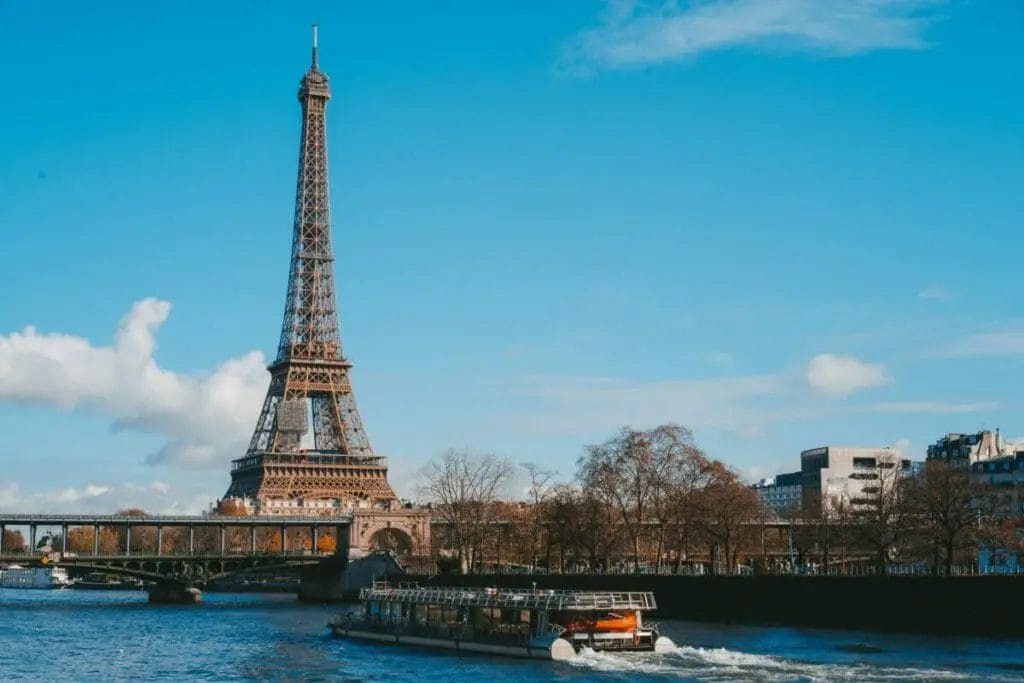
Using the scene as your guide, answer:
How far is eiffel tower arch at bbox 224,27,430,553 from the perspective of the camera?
176125mm

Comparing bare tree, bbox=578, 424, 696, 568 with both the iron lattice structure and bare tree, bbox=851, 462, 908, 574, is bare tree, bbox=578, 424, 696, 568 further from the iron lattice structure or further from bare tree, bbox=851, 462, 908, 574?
the iron lattice structure

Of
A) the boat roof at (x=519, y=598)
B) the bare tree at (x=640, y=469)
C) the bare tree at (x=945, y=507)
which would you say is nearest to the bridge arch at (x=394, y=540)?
the bare tree at (x=640, y=469)

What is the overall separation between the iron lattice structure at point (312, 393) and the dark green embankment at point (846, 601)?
74638 millimetres

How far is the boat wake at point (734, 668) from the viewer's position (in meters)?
53.9

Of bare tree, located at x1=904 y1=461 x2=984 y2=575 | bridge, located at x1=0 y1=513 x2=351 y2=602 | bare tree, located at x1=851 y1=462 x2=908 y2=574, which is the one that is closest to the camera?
Answer: bare tree, located at x1=904 y1=461 x2=984 y2=575

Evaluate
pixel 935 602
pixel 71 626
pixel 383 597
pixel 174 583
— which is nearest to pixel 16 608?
pixel 174 583

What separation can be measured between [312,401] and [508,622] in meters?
118

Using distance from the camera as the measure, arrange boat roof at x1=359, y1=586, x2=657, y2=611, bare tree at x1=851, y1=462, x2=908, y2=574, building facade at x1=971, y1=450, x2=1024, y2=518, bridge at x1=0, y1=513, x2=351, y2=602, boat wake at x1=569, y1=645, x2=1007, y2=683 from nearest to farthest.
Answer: boat wake at x1=569, y1=645, x2=1007, y2=683, boat roof at x1=359, y1=586, x2=657, y2=611, bare tree at x1=851, y1=462, x2=908, y2=574, bridge at x1=0, y1=513, x2=351, y2=602, building facade at x1=971, y1=450, x2=1024, y2=518

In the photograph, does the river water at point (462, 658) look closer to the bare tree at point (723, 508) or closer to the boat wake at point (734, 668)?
the boat wake at point (734, 668)

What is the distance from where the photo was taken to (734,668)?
58.0 meters

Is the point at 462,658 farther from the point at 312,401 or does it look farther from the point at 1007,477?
the point at 312,401

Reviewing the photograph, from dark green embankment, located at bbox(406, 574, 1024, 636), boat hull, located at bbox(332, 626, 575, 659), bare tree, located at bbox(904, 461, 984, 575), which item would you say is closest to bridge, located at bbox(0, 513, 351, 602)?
dark green embankment, located at bbox(406, 574, 1024, 636)

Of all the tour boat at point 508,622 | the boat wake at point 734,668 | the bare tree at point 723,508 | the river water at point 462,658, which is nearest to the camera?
the boat wake at point 734,668

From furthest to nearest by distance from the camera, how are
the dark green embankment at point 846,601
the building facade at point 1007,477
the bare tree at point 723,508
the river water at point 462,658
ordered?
the building facade at point 1007,477 < the bare tree at point 723,508 < the dark green embankment at point 846,601 < the river water at point 462,658
